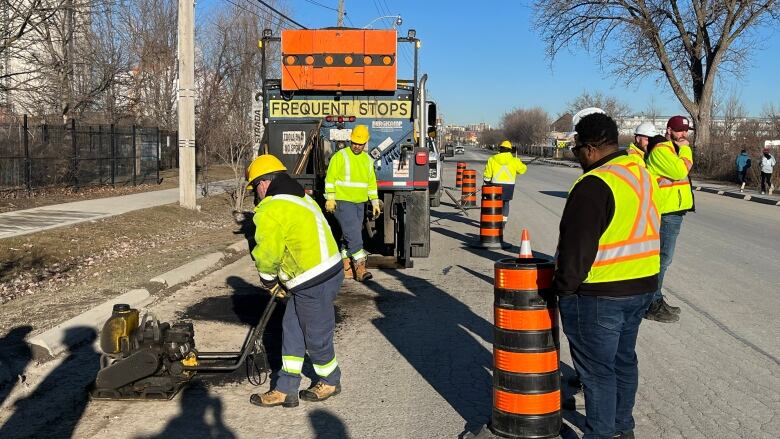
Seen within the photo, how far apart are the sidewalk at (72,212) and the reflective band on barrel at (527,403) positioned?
927 cm

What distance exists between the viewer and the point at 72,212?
566 inches

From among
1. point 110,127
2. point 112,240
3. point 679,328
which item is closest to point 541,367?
point 679,328

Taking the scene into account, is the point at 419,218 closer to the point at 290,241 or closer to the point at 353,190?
the point at 353,190

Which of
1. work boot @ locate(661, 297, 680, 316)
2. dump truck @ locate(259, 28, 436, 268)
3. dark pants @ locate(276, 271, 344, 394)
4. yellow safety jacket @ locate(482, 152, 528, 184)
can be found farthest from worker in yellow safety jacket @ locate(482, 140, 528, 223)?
dark pants @ locate(276, 271, 344, 394)

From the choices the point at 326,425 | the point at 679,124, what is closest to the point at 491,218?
the point at 679,124

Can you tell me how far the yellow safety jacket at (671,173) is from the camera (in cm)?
622

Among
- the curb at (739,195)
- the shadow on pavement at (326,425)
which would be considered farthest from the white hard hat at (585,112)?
the curb at (739,195)

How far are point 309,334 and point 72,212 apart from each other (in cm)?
1145

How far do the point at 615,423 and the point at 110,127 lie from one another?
2203cm

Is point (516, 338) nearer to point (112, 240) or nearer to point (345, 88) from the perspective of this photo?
point (345, 88)

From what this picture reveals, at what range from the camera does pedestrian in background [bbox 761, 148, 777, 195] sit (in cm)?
2455

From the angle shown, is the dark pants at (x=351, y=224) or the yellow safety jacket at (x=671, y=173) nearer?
the yellow safety jacket at (x=671, y=173)

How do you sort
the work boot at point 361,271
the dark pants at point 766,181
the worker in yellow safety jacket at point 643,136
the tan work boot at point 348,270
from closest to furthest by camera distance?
1. the worker in yellow safety jacket at point 643,136
2. the work boot at point 361,271
3. the tan work boot at point 348,270
4. the dark pants at point 766,181

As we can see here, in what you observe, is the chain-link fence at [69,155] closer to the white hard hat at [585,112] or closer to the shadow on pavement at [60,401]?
the shadow on pavement at [60,401]
